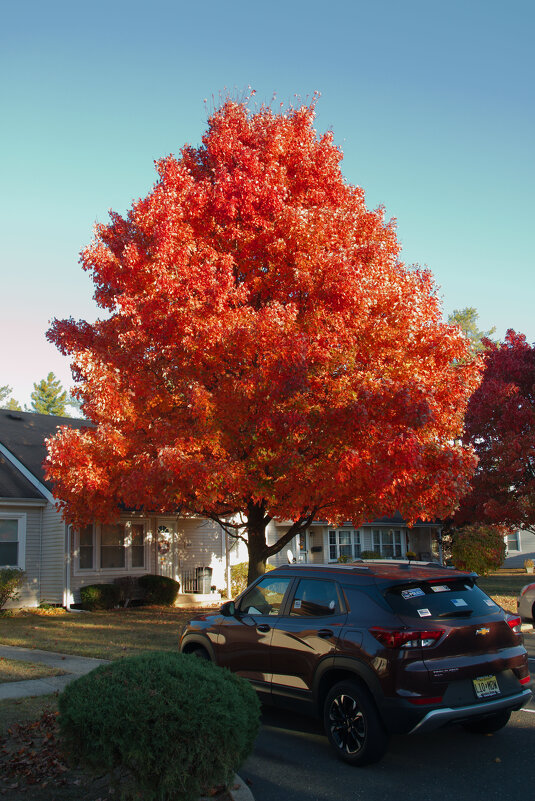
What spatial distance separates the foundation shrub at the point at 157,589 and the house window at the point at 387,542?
16.5 m

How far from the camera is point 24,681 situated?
9219mm

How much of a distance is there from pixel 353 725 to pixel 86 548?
16.9m

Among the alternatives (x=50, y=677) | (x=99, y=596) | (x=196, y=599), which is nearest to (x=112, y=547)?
(x=99, y=596)

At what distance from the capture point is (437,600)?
6309 mm

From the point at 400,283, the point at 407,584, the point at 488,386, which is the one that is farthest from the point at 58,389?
the point at 407,584

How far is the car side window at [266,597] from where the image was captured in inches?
296

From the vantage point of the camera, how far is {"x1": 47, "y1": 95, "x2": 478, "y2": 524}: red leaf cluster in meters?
12.5

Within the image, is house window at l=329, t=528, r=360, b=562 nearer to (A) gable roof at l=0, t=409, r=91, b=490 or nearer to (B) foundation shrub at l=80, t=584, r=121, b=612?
(A) gable roof at l=0, t=409, r=91, b=490

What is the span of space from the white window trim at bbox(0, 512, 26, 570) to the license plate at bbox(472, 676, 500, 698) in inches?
690

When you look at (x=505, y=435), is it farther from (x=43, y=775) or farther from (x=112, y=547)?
(x=43, y=775)

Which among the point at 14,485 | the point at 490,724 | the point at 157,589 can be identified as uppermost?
the point at 14,485

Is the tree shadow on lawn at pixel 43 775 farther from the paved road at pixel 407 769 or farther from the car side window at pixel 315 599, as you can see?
the car side window at pixel 315 599

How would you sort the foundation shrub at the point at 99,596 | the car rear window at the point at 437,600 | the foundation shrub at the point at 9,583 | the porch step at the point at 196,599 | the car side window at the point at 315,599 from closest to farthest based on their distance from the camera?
the car rear window at the point at 437,600, the car side window at the point at 315,599, the foundation shrub at the point at 9,583, the foundation shrub at the point at 99,596, the porch step at the point at 196,599

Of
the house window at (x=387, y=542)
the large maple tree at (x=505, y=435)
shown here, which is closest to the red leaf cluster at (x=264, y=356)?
the large maple tree at (x=505, y=435)
